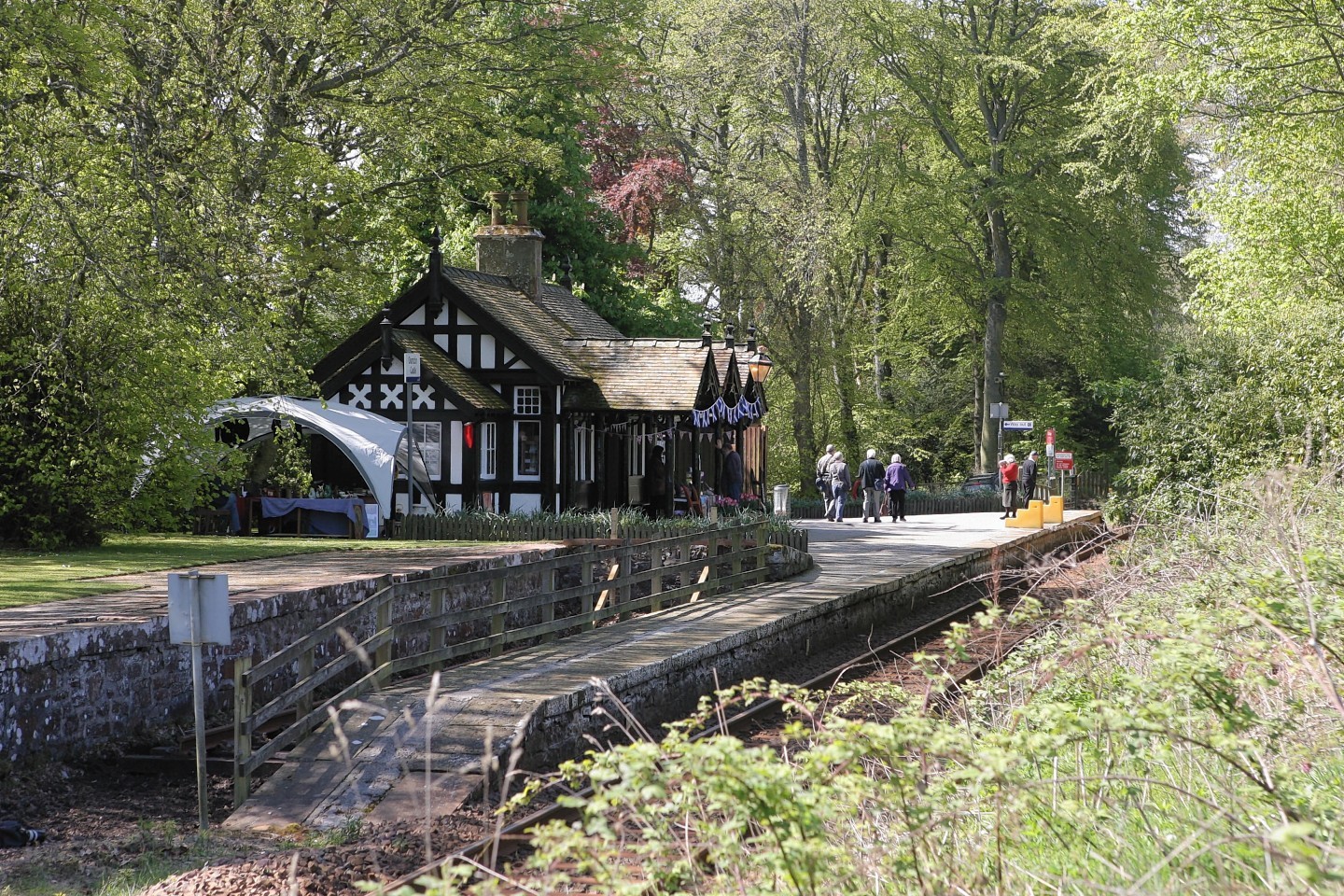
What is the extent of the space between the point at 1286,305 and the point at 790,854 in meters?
24.4

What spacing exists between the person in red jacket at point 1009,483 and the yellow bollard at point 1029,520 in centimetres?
170

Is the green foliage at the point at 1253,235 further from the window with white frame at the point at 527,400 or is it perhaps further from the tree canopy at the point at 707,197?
the window with white frame at the point at 527,400

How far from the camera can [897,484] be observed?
1405 inches

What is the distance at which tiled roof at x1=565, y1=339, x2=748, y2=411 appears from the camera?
27906 millimetres

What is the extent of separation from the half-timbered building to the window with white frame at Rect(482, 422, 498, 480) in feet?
0.08

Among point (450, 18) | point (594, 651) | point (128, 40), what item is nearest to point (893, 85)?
point (450, 18)

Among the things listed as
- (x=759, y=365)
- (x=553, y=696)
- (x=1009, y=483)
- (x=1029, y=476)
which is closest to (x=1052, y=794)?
(x=553, y=696)

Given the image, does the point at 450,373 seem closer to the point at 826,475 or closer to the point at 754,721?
the point at 826,475

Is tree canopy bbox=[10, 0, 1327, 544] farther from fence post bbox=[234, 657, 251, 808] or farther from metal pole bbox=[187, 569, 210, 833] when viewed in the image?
fence post bbox=[234, 657, 251, 808]

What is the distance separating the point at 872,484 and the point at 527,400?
39.2 ft

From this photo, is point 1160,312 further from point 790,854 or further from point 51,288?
point 790,854

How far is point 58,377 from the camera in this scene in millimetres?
17688

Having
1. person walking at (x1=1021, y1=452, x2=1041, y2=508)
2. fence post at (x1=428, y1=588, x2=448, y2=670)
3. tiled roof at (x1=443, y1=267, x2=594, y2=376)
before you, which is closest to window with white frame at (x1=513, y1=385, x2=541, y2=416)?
tiled roof at (x1=443, y1=267, x2=594, y2=376)

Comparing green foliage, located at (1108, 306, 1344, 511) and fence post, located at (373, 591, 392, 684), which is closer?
fence post, located at (373, 591, 392, 684)
